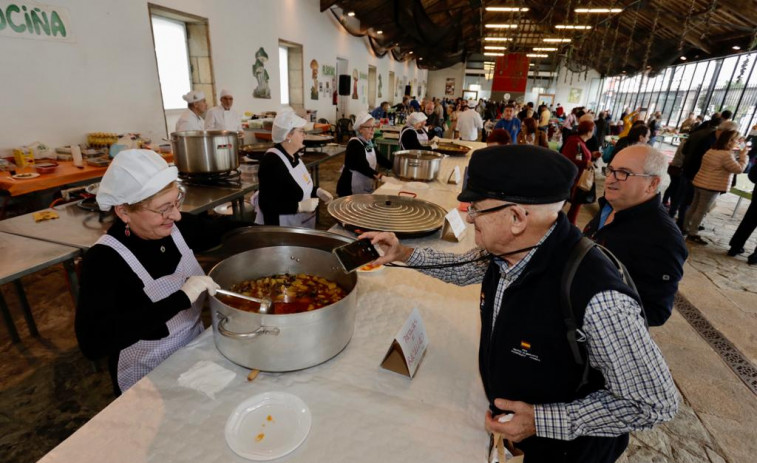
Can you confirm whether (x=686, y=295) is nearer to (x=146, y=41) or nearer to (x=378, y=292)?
(x=378, y=292)

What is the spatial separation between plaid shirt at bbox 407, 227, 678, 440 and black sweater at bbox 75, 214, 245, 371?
1.21 m

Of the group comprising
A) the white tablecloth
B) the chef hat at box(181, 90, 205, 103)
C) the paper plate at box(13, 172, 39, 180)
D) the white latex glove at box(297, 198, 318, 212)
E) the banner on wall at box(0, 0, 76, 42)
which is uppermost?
the banner on wall at box(0, 0, 76, 42)

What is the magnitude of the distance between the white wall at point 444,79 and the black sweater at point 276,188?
2776 centimetres

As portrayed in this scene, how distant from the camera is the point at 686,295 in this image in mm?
3807

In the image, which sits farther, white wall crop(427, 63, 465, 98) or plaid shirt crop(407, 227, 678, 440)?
white wall crop(427, 63, 465, 98)

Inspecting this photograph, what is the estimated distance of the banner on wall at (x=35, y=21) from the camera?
3.64 metres

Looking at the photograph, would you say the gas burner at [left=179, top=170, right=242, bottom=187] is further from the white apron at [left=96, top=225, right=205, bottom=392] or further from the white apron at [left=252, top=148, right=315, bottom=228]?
the white apron at [left=96, top=225, right=205, bottom=392]

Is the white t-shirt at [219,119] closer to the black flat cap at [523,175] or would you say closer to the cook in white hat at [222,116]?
the cook in white hat at [222,116]

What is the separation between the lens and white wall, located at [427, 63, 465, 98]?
93.7 ft

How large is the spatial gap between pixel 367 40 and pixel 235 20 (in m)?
9.09

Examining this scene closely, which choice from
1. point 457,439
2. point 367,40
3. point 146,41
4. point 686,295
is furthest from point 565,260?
point 367,40

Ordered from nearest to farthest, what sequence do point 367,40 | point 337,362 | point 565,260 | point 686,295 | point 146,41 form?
point 565,260
point 337,362
point 686,295
point 146,41
point 367,40

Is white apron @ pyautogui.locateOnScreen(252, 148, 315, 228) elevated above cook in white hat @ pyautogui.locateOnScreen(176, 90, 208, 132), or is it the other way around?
cook in white hat @ pyautogui.locateOnScreen(176, 90, 208, 132)

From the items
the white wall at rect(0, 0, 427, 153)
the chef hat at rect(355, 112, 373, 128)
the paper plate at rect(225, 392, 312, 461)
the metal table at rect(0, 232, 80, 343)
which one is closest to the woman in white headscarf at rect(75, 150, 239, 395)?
the paper plate at rect(225, 392, 312, 461)
